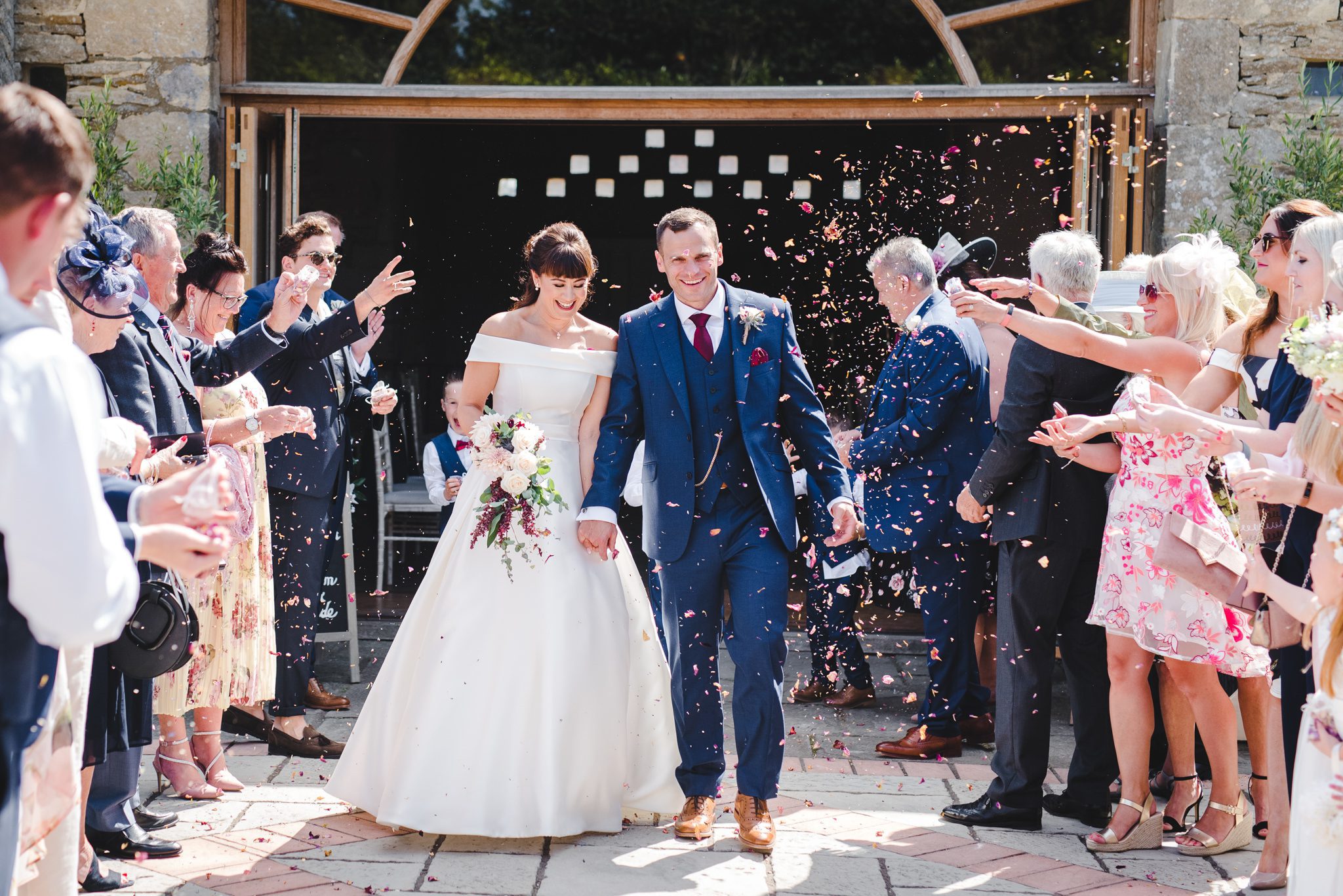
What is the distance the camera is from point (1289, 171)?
252 inches

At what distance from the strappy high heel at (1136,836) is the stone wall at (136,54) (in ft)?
17.9

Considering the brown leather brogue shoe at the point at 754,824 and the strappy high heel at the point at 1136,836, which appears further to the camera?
the strappy high heel at the point at 1136,836

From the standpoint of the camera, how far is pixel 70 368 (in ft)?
6.24

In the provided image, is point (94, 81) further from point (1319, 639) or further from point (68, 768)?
point (1319, 639)

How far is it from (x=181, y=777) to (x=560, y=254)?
2177 mm

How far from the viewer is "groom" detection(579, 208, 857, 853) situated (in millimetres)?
3945

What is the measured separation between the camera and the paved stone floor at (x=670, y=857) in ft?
11.6

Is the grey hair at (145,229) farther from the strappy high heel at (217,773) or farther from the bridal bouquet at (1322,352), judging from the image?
the bridal bouquet at (1322,352)

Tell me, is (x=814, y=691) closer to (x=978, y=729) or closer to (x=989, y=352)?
(x=978, y=729)

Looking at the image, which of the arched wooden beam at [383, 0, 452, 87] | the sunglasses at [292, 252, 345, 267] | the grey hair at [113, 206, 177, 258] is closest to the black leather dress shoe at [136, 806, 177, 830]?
the grey hair at [113, 206, 177, 258]

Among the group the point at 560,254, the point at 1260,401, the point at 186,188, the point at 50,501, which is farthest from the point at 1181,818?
the point at 186,188

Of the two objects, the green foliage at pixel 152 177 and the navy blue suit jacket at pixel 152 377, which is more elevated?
the green foliage at pixel 152 177

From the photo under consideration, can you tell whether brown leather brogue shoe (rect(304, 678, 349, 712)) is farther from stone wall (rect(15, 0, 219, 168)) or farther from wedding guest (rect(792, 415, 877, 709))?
stone wall (rect(15, 0, 219, 168))

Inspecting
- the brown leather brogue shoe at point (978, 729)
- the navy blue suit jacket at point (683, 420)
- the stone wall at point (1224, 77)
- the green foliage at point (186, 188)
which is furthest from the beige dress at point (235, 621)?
the stone wall at point (1224, 77)
